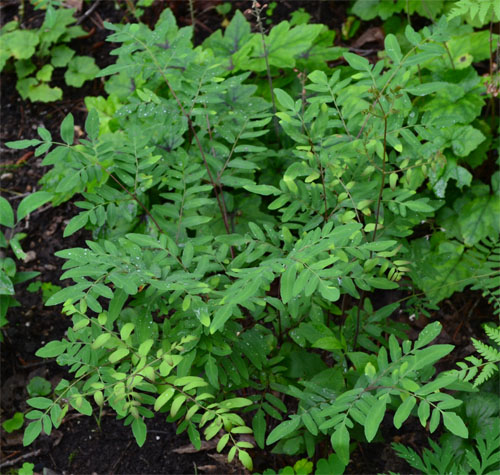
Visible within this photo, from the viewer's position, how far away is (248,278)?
1.49 metres

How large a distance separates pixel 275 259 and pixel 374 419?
46 centimetres

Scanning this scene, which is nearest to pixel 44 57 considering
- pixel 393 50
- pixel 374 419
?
pixel 393 50

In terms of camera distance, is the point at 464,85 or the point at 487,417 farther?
the point at 464,85

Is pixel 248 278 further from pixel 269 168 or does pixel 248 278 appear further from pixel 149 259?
pixel 269 168

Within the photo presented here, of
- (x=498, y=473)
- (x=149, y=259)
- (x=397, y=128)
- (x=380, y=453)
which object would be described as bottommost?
(x=380, y=453)

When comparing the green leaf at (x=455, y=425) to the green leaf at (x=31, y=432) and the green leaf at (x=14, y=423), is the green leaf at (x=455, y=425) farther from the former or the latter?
the green leaf at (x=14, y=423)

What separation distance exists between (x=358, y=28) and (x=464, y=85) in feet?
3.70

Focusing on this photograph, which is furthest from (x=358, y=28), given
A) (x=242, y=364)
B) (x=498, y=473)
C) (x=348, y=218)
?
(x=498, y=473)

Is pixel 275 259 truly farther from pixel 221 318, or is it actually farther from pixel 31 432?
pixel 31 432

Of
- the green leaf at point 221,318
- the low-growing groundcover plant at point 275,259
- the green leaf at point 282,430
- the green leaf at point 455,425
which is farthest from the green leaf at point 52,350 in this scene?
the green leaf at point 455,425

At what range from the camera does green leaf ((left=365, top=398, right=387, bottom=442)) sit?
1.37 m

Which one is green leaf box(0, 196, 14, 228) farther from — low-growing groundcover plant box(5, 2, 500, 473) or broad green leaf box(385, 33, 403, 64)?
broad green leaf box(385, 33, 403, 64)

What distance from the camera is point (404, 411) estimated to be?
4.56 feet

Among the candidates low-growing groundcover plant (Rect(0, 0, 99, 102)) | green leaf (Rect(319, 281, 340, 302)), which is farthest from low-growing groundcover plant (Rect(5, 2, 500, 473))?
low-growing groundcover plant (Rect(0, 0, 99, 102))
